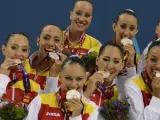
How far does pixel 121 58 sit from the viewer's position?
11.1 ft

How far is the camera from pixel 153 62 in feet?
10.7

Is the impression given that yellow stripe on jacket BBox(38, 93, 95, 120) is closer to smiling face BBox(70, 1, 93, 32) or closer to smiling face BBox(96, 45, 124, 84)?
smiling face BBox(96, 45, 124, 84)

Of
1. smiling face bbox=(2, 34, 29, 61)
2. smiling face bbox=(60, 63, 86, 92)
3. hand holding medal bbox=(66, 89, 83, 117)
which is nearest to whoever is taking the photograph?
hand holding medal bbox=(66, 89, 83, 117)

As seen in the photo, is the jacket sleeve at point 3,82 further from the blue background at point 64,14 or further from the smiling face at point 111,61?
the blue background at point 64,14

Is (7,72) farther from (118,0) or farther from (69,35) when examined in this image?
(118,0)

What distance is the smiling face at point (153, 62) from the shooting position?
3.23 m

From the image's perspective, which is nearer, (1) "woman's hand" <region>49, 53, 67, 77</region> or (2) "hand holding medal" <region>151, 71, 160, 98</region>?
(2) "hand holding medal" <region>151, 71, 160, 98</region>

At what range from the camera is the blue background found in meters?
5.36

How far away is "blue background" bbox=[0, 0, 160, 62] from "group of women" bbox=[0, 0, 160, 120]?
4.52 feet

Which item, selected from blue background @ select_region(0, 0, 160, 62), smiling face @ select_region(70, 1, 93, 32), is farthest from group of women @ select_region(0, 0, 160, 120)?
blue background @ select_region(0, 0, 160, 62)

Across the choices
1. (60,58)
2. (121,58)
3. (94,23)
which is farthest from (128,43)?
(94,23)

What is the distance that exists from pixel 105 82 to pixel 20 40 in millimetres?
654

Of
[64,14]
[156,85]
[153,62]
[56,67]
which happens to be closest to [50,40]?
[56,67]

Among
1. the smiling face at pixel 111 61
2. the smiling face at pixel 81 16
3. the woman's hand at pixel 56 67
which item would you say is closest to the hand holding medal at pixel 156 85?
the smiling face at pixel 111 61
